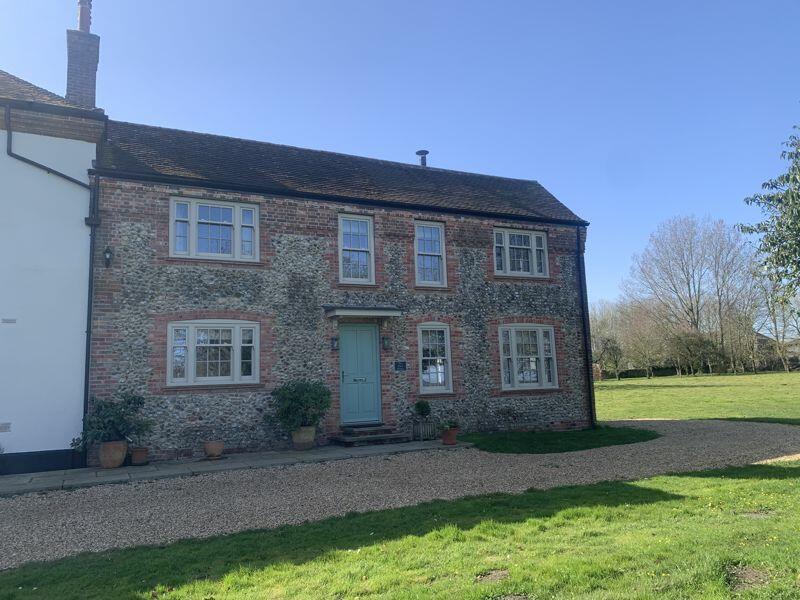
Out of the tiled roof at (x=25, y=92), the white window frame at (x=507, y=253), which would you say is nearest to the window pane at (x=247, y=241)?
the tiled roof at (x=25, y=92)

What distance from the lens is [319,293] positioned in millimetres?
14023

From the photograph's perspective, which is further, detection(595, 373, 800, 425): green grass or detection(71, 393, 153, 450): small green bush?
detection(595, 373, 800, 425): green grass

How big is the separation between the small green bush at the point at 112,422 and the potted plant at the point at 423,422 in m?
6.21

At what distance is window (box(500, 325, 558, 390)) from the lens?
16.1 m

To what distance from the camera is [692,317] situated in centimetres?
4981

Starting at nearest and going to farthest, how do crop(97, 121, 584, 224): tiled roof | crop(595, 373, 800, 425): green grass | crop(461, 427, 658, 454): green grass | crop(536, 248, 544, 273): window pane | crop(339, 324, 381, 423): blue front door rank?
crop(461, 427, 658, 454): green grass
crop(97, 121, 584, 224): tiled roof
crop(339, 324, 381, 423): blue front door
crop(536, 248, 544, 273): window pane
crop(595, 373, 800, 425): green grass

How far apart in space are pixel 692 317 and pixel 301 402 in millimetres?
46407

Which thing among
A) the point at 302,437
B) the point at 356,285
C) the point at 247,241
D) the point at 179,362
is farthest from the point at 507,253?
the point at 179,362

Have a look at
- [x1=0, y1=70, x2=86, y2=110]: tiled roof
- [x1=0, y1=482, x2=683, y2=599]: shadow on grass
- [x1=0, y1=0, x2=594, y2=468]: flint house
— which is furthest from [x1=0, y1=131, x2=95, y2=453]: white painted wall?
[x1=0, y1=482, x2=683, y2=599]: shadow on grass

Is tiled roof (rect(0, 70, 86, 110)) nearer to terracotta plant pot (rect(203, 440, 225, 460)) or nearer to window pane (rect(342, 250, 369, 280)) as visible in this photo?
window pane (rect(342, 250, 369, 280))

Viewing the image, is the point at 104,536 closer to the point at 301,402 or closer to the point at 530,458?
the point at 301,402

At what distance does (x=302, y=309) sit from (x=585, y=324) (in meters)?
8.70

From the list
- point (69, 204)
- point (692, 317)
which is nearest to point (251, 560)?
point (69, 204)

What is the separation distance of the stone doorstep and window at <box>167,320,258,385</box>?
69.4 inches
